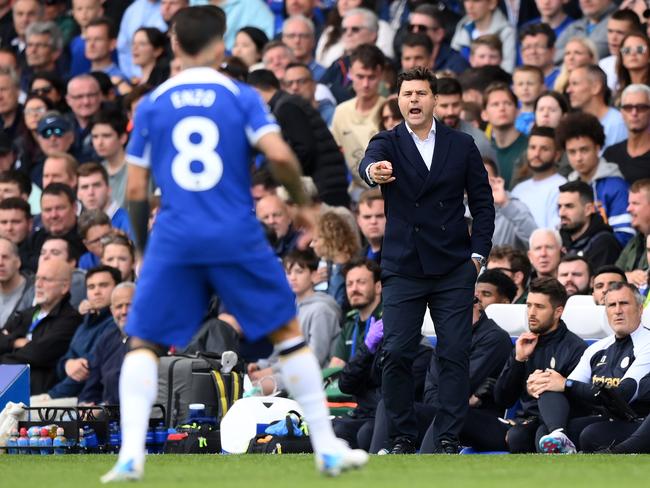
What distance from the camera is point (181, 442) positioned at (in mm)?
11891

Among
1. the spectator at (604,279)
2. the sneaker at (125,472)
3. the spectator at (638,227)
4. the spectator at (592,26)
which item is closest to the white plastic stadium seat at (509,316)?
the spectator at (604,279)

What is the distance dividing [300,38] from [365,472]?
35.8ft

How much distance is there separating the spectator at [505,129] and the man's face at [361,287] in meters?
2.46

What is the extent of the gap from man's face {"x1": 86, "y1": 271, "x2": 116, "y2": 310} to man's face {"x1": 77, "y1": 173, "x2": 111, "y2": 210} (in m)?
2.13

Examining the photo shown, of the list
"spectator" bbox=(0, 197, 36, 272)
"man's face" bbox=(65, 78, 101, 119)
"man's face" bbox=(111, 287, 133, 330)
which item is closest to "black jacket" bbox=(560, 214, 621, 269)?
"man's face" bbox=(111, 287, 133, 330)

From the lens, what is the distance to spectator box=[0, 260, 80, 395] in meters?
15.1

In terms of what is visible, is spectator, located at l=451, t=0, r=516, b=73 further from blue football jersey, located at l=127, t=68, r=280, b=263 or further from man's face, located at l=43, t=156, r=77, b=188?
blue football jersey, located at l=127, t=68, r=280, b=263

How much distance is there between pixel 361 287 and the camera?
43.8ft

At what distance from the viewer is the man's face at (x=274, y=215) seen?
50.4 ft

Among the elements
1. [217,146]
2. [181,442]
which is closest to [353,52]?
[181,442]

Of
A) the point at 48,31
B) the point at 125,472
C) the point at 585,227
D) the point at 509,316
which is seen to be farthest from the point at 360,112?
the point at 125,472

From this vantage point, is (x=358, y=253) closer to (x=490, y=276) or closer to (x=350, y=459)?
(x=490, y=276)

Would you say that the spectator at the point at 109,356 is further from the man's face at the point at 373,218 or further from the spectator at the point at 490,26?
the spectator at the point at 490,26

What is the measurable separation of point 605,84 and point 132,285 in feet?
15.8
